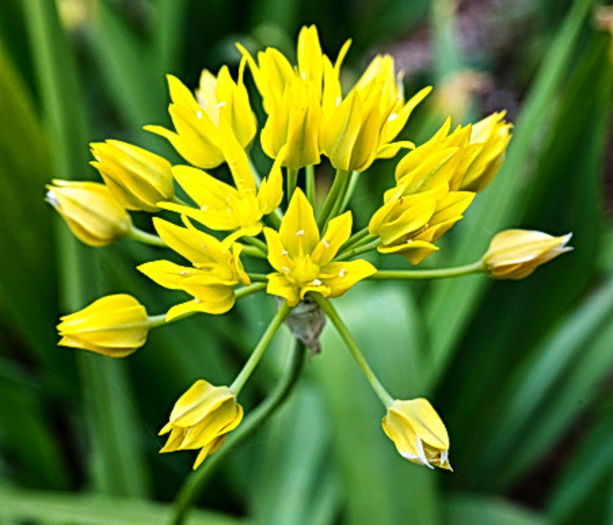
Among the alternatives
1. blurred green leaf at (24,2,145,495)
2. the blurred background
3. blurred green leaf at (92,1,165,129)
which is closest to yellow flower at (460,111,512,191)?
the blurred background

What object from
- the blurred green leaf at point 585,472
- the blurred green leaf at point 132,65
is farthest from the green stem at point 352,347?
the blurred green leaf at point 132,65

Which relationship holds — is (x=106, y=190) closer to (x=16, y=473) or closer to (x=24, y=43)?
(x=16, y=473)

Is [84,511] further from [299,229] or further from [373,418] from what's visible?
[299,229]

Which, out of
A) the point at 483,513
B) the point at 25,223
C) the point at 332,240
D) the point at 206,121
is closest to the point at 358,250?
the point at 332,240

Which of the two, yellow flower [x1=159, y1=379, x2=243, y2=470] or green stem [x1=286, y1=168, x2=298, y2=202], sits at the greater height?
green stem [x1=286, y1=168, x2=298, y2=202]

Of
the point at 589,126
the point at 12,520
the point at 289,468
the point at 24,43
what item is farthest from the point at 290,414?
the point at 24,43

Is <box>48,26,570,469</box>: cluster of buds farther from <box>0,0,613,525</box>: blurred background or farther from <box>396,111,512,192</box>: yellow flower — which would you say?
<box>0,0,613,525</box>: blurred background
